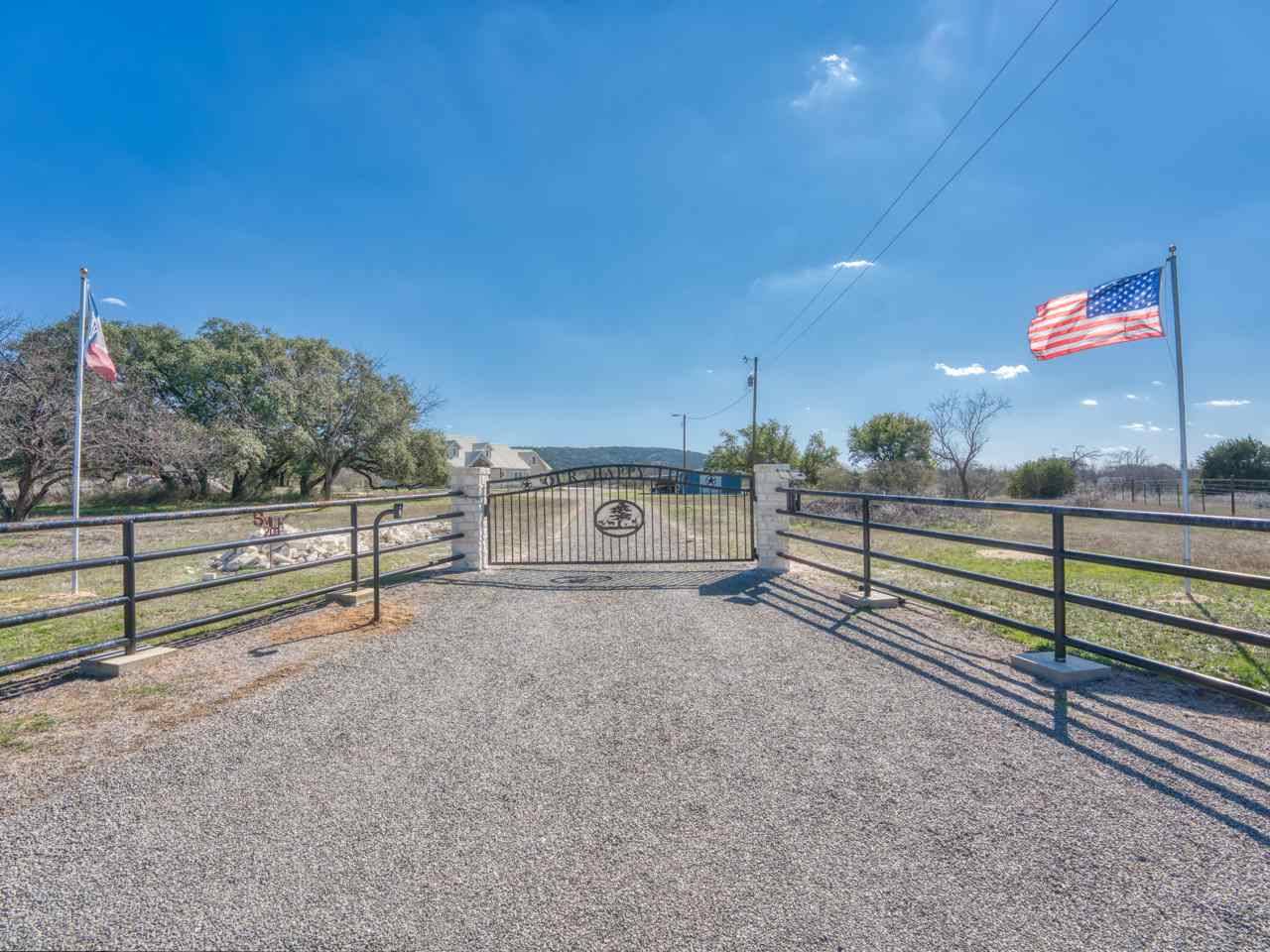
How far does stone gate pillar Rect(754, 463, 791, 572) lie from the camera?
27.1 ft

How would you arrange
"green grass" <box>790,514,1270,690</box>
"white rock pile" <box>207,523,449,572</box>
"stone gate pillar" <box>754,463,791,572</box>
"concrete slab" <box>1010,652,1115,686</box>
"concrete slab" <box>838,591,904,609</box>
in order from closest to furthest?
"concrete slab" <box>1010,652,1115,686</box>, "green grass" <box>790,514,1270,690</box>, "concrete slab" <box>838,591,904,609</box>, "stone gate pillar" <box>754,463,791,572</box>, "white rock pile" <box>207,523,449,572</box>

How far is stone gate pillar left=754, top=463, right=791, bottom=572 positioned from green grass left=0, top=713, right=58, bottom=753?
720 centimetres

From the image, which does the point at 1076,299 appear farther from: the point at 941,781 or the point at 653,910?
the point at 653,910

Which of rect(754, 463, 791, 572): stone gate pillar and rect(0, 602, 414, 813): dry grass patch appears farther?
rect(754, 463, 791, 572): stone gate pillar

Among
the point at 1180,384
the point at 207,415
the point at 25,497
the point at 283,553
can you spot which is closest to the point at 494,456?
the point at 207,415

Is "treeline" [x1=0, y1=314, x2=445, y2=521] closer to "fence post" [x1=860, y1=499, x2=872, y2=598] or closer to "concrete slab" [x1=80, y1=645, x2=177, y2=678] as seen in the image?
"concrete slab" [x1=80, y1=645, x2=177, y2=678]

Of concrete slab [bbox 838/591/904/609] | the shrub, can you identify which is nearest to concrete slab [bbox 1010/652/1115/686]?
concrete slab [bbox 838/591/904/609]

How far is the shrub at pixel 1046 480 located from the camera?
37156 mm

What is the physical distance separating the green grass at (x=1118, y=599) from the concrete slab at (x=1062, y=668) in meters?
0.80

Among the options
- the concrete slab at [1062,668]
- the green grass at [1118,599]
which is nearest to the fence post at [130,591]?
the concrete slab at [1062,668]

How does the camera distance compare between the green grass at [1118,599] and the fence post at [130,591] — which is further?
the green grass at [1118,599]

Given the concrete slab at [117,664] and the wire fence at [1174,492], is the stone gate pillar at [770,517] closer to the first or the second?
the concrete slab at [117,664]

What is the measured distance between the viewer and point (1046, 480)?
123ft

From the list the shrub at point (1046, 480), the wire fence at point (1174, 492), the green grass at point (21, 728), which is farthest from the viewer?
the shrub at point (1046, 480)
